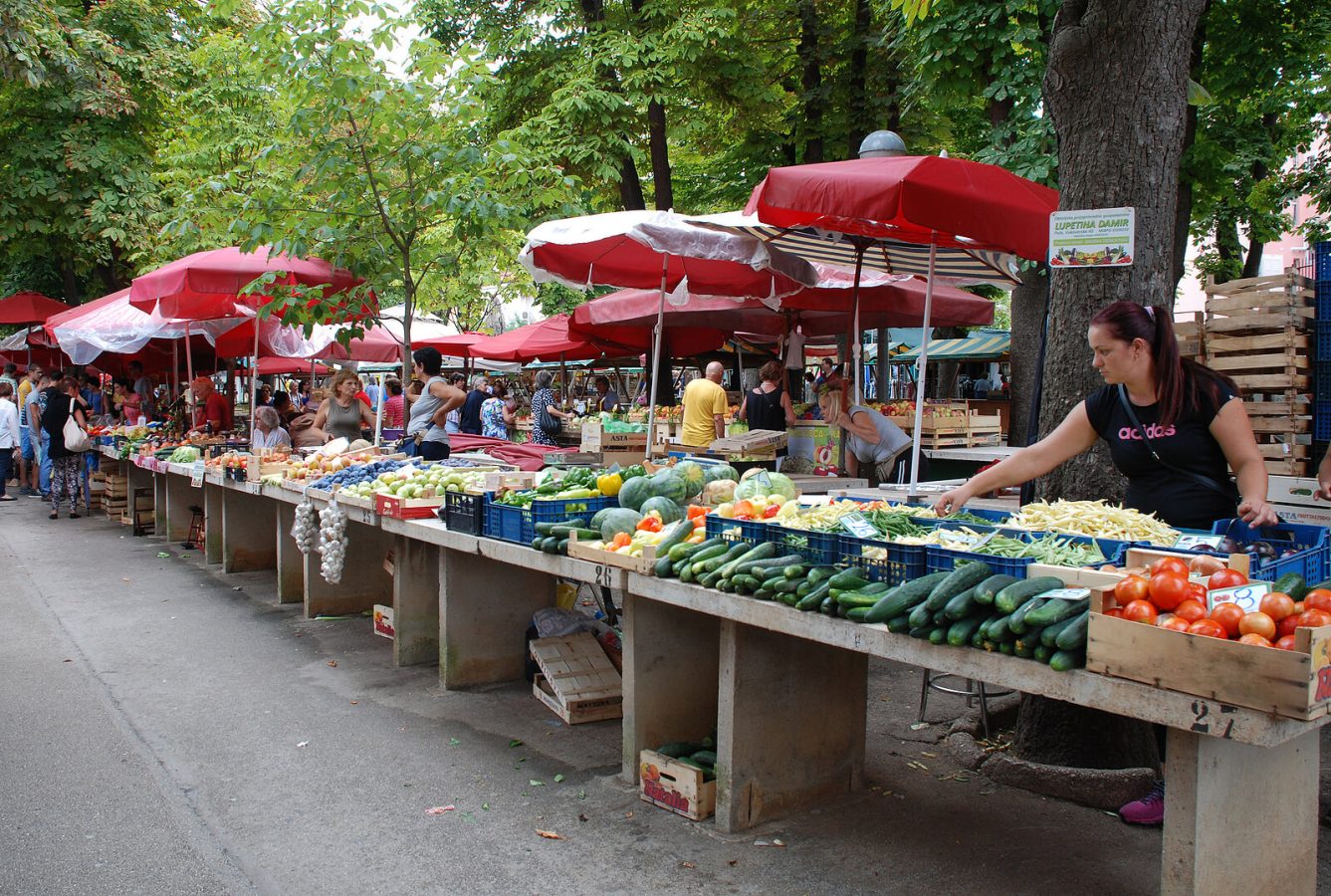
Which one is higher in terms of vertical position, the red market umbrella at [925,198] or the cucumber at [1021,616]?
the red market umbrella at [925,198]

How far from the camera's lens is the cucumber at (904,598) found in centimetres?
333

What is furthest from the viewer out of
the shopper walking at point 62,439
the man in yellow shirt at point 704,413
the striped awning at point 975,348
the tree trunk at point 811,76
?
the striped awning at point 975,348

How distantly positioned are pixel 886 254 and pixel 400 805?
20.1 feet

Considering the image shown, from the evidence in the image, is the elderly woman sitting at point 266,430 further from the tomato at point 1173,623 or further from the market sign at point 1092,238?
the tomato at point 1173,623

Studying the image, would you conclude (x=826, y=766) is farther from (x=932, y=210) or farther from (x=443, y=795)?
(x=932, y=210)

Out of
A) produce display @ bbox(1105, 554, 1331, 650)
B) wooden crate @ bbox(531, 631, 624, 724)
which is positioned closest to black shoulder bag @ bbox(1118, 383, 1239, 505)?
produce display @ bbox(1105, 554, 1331, 650)

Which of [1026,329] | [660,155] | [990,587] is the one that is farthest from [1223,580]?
[660,155]

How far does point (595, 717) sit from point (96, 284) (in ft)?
71.9

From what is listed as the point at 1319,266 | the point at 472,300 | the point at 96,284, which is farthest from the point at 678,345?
the point at 472,300

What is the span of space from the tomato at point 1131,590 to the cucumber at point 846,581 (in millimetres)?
935

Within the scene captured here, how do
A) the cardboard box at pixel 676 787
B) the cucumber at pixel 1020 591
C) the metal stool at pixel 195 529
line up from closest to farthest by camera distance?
the cucumber at pixel 1020 591, the cardboard box at pixel 676 787, the metal stool at pixel 195 529

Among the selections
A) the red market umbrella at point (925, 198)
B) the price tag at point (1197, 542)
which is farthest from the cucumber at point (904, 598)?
the red market umbrella at point (925, 198)

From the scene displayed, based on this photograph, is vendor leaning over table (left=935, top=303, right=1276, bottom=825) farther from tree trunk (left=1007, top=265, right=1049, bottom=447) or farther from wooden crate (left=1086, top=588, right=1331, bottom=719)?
tree trunk (left=1007, top=265, right=1049, bottom=447)

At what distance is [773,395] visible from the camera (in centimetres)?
1087
